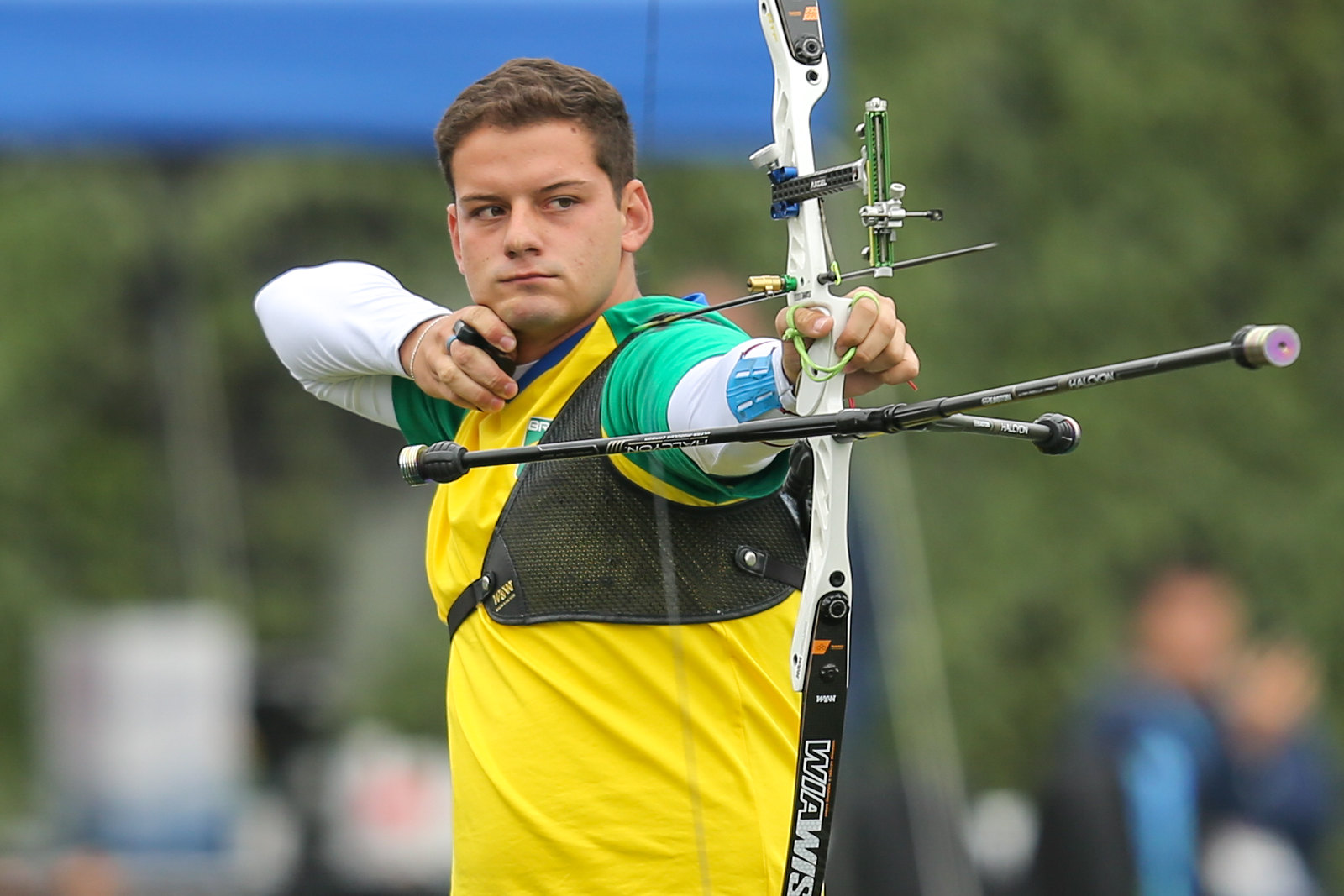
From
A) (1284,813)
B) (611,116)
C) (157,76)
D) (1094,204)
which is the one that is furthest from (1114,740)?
(1094,204)

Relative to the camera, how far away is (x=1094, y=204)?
28.7 feet

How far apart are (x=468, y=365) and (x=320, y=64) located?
7.42 feet

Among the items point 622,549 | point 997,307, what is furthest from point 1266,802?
point 622,549

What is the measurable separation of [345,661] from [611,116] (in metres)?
7.70

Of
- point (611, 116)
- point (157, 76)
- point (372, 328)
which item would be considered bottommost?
point (372, 328)

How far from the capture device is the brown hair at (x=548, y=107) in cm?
207

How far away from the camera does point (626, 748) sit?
2016 mm

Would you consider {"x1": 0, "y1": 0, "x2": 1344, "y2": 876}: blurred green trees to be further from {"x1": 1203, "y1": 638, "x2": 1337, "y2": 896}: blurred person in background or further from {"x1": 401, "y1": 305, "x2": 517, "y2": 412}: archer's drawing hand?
{"x1": 401, "y1": 305, "x2": 517, "y2": 412}: archer's drawing hand

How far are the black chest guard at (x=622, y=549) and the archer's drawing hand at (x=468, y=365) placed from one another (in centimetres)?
9

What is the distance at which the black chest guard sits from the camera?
6.63 ft

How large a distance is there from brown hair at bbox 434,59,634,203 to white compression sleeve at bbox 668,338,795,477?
1.19 ft

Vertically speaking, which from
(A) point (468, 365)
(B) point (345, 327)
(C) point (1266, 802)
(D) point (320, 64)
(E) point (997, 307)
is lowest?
(C) point (1266, 802)

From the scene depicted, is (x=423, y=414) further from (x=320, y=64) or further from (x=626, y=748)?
(x=320, y=64)

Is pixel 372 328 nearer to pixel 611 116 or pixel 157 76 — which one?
pixel 611 116
